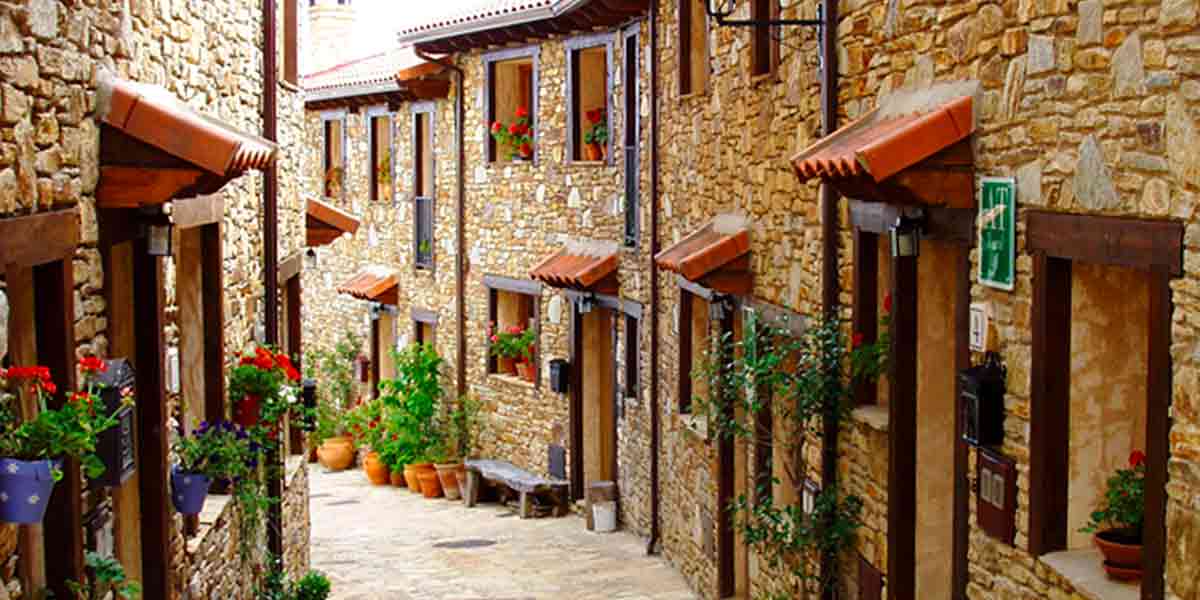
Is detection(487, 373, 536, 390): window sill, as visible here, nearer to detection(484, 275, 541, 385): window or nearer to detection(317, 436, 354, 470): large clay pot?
detection(484, 275, 541, 385): window

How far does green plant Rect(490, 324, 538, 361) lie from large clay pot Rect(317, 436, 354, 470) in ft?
16.8

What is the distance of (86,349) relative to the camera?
6.33 meters

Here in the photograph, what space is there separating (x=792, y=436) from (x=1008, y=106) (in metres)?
3.39

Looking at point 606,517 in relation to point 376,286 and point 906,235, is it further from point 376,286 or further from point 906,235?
point 906,235

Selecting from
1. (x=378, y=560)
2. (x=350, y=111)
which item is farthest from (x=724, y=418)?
(x=350, y=111)

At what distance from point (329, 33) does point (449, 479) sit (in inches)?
538

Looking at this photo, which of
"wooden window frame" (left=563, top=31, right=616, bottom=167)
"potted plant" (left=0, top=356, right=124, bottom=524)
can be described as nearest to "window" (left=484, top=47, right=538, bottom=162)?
"wooden window frame" (left=563, top=31, right=616, bottom=167)

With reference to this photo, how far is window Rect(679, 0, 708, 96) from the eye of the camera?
12.6 m

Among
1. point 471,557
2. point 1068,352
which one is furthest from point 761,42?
point 471,557

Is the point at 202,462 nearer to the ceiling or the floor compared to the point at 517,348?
nearer to the ceiling

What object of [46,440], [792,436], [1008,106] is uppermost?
[1008,106]

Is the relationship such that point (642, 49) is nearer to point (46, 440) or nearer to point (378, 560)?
point (378, 560)

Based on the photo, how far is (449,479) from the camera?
63.5 ft

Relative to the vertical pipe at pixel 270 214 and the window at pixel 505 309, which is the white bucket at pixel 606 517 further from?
the vertical pipe at pixel 270 214
